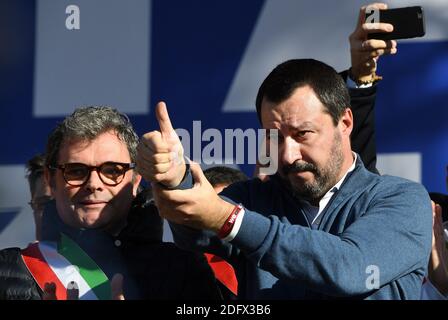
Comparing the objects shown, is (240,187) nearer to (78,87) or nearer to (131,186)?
(131,186)

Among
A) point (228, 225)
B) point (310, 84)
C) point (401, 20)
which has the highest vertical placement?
point (401, 20)

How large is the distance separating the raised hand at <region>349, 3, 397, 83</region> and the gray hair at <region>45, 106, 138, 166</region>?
0.62 m

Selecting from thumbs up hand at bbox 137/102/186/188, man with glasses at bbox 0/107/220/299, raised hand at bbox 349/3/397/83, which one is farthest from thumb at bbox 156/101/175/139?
raised hand at bbox 349/3/397/83

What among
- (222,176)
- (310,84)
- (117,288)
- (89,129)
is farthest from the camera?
(222,176)

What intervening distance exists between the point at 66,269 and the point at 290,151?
0.61 metres

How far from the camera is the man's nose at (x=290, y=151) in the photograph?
71.7 inches

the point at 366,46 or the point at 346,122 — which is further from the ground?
the point at 366,46

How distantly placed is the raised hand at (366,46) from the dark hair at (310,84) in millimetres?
171

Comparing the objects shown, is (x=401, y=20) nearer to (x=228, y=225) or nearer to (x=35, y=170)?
(x=228, y=225)

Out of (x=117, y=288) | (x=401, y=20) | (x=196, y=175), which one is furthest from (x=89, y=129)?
(x=401, y=20)

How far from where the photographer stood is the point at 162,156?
1418 mm

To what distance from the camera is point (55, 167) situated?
79.9 inches
